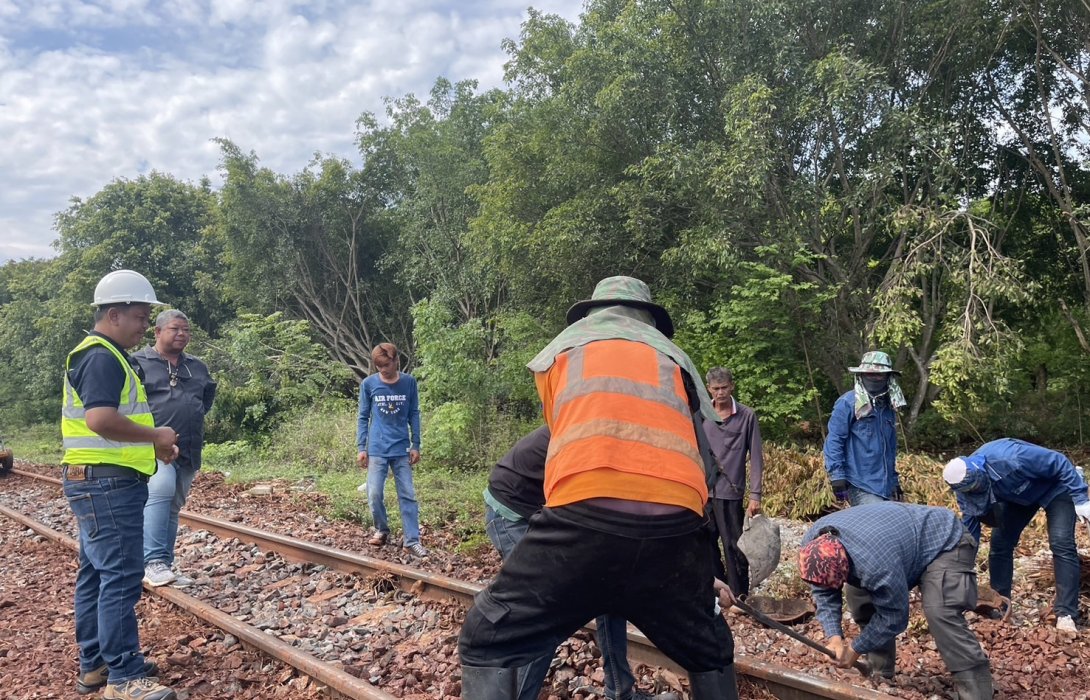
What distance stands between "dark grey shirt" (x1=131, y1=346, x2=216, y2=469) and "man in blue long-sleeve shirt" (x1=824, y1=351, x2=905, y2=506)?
4.80 m

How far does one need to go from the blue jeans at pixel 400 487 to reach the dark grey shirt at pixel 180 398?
1580 mm

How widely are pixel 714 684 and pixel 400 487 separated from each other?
15.1 ft

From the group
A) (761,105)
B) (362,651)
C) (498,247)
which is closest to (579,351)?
(362,651)

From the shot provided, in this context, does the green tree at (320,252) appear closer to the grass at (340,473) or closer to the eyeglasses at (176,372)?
the grass at (340,473)

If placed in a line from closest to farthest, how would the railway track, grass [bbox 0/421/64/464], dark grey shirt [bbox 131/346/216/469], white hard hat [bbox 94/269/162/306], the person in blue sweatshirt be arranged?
the railway track < white hard hat [bbox 94/269/162/306] < dark grey shirt [bbox 131/346/216/469] < the person in blue sweatshirt < grass [bbox 0/421/64/464]

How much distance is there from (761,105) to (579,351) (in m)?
9.13

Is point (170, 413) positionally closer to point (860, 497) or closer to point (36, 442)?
point (860, 497)

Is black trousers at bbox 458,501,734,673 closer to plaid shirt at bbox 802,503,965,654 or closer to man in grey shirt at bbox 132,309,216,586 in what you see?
plaid shirt at bbox 802,503,965,654

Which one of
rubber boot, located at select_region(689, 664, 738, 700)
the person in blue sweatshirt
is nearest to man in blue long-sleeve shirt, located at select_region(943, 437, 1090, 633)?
rubber boot, located at select_region(689, 664, 738, 700)

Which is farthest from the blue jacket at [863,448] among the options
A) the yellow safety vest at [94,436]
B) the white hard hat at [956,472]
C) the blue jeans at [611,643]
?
the yellow safety vest at [94,436]

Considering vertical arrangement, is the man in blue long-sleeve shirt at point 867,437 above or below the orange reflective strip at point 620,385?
below

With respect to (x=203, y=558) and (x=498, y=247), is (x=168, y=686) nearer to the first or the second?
(x=203, y=558)

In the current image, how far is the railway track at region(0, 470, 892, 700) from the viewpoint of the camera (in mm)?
3475

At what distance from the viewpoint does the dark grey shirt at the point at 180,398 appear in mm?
5227
